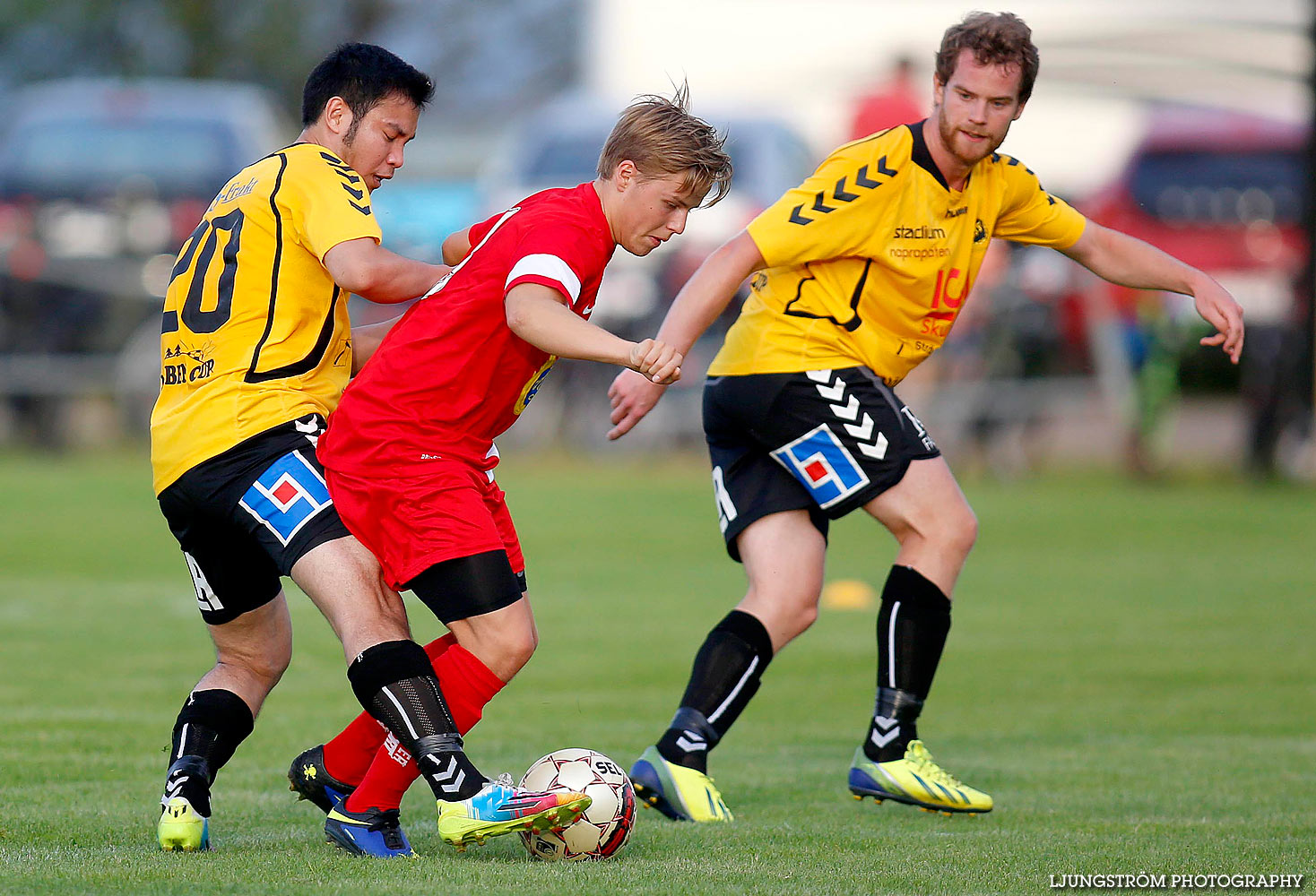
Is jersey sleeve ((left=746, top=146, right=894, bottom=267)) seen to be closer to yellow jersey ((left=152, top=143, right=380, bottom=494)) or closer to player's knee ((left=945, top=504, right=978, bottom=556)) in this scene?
player's knee ((left=945, top=504, right=978, bottom=556))

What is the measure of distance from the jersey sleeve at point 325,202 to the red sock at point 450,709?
1000mm

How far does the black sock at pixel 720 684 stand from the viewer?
4875mm

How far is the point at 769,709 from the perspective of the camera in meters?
6.88

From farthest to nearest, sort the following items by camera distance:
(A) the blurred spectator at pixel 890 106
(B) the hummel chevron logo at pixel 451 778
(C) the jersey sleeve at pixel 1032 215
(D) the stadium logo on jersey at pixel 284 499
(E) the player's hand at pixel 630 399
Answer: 1. (A) the blurred spectator at pixel 890 106
2. (C) the jersey sleeve at pixel 1032 215
3. (E) the player's hand at pixel 630 399
4. (D) the stadium logo on jersey at pixel 284 499
5. (B) the hummel chevron logo at pixel 451 778

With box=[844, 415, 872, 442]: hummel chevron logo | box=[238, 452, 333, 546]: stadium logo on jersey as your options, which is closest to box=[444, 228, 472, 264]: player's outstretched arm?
box=[238, 452, 333, 546]: stadium logo on jersey

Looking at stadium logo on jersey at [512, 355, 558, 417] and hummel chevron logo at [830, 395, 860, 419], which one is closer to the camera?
stadium logo on jersey at [512, 355, 558, 417]

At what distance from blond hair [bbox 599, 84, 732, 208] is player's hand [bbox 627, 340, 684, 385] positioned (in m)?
0.55

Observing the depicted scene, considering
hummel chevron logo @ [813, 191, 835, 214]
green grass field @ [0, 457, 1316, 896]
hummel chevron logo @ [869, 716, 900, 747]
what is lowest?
green grass field @ [0, 457, 1316, 896]

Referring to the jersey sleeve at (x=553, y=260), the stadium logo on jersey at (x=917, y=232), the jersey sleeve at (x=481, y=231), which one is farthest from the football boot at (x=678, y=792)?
the stadium logo on jersey at (x=917, y=232)

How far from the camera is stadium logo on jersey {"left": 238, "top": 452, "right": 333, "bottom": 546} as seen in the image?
4.07 m

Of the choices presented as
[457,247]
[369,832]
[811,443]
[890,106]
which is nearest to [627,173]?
[457,247]

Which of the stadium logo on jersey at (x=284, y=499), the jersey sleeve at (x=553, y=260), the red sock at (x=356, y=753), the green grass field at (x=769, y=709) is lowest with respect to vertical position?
the green grass field at (x=769, y=709)

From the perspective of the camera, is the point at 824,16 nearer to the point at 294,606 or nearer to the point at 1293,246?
the point at 1293,246

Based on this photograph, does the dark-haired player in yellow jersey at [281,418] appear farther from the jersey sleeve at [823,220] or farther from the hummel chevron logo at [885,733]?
the hummel chevron logo at [885,733]
